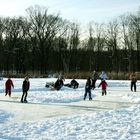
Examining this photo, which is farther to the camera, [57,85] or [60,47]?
[60,47]

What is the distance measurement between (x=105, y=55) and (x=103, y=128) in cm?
7261

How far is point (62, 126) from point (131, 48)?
62765 mm

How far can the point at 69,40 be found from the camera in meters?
85.8

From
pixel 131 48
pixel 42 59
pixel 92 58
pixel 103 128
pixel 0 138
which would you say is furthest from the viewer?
pixel 92 58

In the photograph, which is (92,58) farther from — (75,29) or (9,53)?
(9,53)

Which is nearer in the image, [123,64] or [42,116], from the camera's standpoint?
[42,116]

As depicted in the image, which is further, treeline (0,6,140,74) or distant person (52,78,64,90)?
treeline (0,6,140,74)

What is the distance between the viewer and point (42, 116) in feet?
57.6

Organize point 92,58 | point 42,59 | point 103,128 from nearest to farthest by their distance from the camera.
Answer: point 103,128, point 42,59, point 92,58

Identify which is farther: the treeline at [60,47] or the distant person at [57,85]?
the treeline at [60,47]

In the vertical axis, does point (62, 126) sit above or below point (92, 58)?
below

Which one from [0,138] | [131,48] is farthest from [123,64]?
[0,138]

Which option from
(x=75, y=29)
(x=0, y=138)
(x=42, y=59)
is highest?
(x=75, y=29)

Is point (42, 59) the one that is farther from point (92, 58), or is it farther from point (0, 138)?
point (0, 138)
